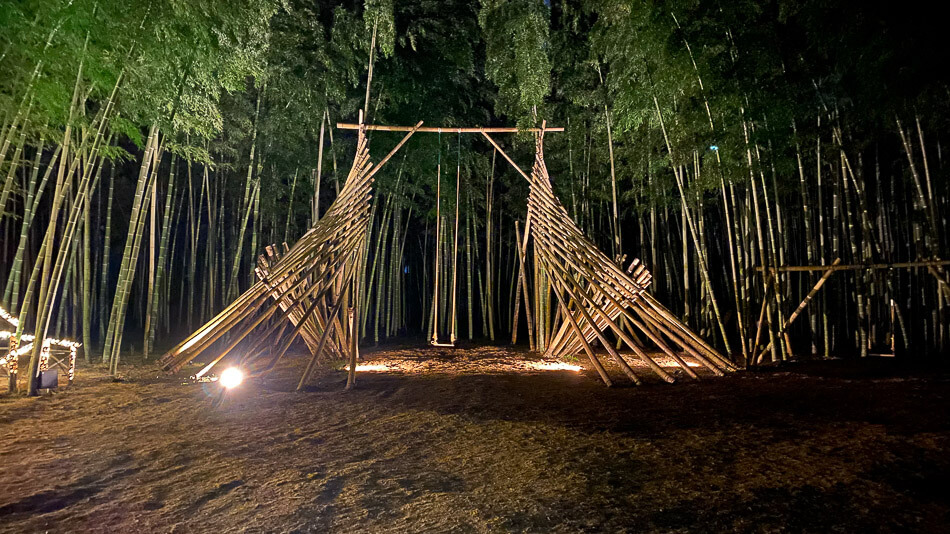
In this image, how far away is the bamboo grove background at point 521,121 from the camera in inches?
150

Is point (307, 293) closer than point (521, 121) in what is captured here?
Yes

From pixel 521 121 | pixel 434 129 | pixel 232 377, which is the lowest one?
pixel 232 377

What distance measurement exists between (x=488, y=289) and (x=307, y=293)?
4.68 meters

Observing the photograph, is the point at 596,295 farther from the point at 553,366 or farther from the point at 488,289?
the point at 488,289

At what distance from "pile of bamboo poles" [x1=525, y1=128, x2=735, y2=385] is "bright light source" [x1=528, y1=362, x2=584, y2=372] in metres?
0.35

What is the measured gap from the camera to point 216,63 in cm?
441

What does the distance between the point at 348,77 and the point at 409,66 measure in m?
0.97

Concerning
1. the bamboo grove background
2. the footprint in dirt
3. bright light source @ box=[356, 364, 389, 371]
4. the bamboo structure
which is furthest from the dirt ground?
the bamboo grove background

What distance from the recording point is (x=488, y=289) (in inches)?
363

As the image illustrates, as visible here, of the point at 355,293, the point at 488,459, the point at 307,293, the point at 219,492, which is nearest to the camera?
the point at 219,492

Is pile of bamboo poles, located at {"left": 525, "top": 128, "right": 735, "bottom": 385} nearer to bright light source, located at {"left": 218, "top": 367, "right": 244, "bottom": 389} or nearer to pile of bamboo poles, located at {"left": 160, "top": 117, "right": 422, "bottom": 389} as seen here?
pile of bamboo poles, located at {"left": 160, "top": 117, "right": 422, "bottom": 389}

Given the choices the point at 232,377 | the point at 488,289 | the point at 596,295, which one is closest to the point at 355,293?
the point at 232,377

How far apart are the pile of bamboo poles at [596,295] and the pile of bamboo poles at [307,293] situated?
6.03 feet

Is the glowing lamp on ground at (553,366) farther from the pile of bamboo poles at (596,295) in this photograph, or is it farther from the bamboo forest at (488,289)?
the pile of bamboo poles at (596,295)
